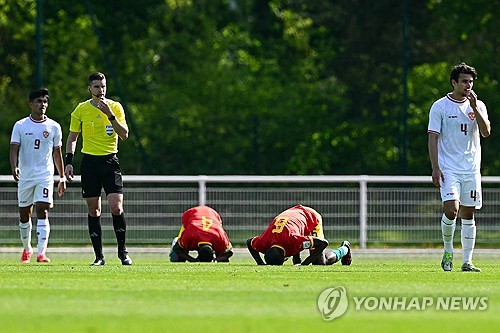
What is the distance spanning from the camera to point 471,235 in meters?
14.8

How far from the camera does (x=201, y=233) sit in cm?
1664

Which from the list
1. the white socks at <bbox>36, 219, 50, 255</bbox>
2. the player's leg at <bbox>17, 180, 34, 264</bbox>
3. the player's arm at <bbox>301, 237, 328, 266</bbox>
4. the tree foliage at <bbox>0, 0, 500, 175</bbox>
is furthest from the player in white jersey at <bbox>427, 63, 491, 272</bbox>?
the tree foliage at <bbox>0, 0, 500, 175</bbox>

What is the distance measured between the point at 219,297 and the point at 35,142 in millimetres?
7233

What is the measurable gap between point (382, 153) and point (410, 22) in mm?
12071

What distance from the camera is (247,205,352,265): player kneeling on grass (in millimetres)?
15773

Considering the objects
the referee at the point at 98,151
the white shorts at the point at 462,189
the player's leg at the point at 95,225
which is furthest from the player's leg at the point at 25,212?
the white shorts at the point at 462,189

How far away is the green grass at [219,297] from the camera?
8.78 m

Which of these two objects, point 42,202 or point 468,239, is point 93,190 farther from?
point 468,239

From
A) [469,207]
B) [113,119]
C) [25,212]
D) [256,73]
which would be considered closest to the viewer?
[469,207]

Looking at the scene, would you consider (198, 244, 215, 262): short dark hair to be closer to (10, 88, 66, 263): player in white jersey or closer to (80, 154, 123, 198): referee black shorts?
(80, 154, 123, 198): referee black shorts

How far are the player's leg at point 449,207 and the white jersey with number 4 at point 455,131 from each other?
0.44 feet

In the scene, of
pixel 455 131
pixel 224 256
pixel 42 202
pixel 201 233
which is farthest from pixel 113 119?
pixel 455 131

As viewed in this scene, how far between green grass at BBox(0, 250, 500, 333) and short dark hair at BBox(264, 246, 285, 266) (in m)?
0.43

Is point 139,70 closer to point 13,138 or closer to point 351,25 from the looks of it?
point 351,25
